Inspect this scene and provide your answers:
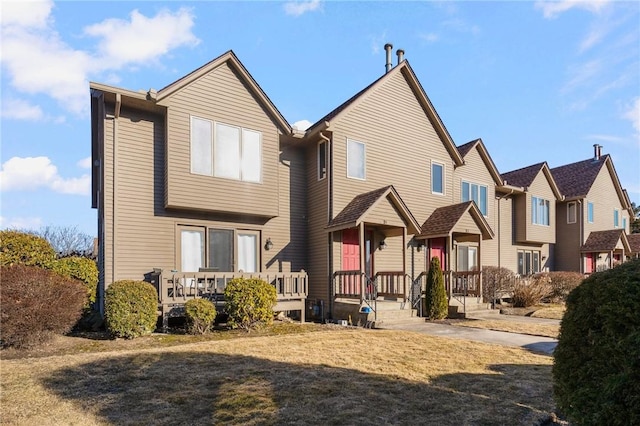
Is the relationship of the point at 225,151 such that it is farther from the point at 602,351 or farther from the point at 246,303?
the point at 602,351

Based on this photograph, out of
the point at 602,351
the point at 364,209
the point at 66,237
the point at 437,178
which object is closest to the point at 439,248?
the point at 437,178

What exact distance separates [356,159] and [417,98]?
14.4ft

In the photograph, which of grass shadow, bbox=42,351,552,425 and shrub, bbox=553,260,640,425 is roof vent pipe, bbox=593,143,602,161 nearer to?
grass shadow, bbox=42,351,552,425

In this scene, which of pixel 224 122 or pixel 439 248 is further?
pixel 439 248

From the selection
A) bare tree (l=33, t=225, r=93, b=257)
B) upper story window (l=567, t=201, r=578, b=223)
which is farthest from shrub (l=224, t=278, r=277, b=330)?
upper story window (l=567, t=201, r=578, b=223)

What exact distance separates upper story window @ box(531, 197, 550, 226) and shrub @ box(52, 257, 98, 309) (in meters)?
21.8

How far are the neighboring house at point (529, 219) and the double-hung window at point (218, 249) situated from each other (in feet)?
47.3

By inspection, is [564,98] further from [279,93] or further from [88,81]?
[88,81]

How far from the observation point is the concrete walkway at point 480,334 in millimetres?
9398

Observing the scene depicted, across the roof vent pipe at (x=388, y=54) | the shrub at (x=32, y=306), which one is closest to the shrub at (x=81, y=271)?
the shrub at (x=32, y=306)

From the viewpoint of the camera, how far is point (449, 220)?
16.3 m

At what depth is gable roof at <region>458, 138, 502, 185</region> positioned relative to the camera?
20.7 m

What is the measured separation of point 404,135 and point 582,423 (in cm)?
1433

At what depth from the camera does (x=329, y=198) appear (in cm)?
1466
